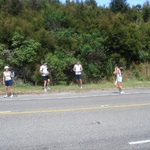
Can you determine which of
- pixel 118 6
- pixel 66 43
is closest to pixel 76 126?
pixel 66 43

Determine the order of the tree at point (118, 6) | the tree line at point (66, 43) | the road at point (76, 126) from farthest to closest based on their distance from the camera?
the tree at point (118, 6) < the tree line at point (66, 43) < the road at point (76, 126)

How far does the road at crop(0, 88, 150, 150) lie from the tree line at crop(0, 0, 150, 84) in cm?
1235

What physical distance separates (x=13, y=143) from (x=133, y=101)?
21.6 ft

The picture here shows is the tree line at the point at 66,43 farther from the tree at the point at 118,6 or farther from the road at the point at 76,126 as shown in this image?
the road at the point at 76,126

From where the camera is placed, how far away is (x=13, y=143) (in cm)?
573

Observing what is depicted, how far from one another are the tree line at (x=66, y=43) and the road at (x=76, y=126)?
12.3 meters

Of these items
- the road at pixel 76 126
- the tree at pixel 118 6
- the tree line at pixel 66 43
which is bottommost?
the road at pixel 76 126

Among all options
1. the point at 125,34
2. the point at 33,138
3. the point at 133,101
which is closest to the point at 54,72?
the point at 125,34

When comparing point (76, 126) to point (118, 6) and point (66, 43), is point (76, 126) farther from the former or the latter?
point (118, 6)

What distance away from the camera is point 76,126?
23.1 ft

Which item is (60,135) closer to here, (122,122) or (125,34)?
(122,122)

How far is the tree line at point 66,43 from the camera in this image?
73.3 feet

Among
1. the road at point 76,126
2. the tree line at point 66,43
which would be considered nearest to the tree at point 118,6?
the tree line at point 66,43

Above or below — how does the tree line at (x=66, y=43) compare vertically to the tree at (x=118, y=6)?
below
